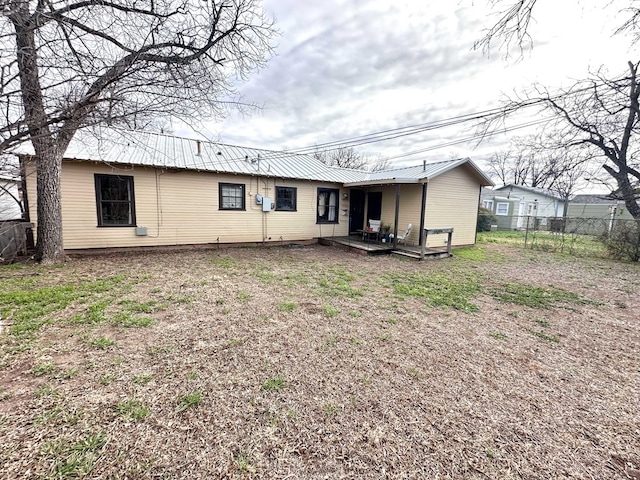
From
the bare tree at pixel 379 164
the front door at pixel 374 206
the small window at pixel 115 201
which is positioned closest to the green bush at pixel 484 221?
the front door at pixel 374 206

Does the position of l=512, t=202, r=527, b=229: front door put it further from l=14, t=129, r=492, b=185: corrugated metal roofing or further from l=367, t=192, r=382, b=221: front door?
l=367, t=192, r=382, b=221: front door

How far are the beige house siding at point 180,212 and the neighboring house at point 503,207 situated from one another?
55.3 feet

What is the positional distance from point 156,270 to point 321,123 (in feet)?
53.8

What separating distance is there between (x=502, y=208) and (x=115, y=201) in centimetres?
2515

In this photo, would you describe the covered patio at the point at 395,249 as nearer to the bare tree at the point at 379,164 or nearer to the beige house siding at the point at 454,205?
the beige house siding at the point at 454,205

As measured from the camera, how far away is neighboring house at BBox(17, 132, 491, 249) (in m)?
7.63

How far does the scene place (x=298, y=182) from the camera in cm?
1049

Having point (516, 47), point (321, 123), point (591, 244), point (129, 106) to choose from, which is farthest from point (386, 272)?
point (321, 123)

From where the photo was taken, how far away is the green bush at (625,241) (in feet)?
30.0

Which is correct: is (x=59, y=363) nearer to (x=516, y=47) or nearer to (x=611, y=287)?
(x=516, y=47)

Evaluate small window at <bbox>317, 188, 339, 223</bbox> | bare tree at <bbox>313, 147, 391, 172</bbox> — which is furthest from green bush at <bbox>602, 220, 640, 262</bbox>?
bare tree at <bbox>313, 147, 391, 172</bbox>

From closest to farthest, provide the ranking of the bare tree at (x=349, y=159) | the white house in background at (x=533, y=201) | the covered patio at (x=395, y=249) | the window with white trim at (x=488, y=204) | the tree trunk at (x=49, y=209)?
the tree trunk at (x=49, y=209) < the covered patio at (x=395, y=249) < the window with white trim at (x=488, y=204) < the white house in background at (x=533, y=201) < the bare tree at (x=349, y=159)

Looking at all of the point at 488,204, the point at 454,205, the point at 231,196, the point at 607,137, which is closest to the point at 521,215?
the point at 488,204

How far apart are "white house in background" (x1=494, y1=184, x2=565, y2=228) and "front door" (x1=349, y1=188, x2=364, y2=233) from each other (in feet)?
54.3
